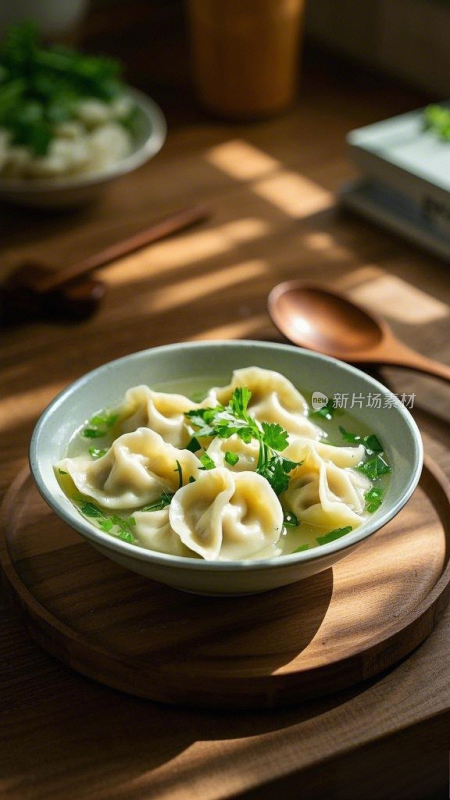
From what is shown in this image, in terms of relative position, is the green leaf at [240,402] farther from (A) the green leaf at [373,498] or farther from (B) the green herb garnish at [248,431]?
(A) the green leaf at [373,498]

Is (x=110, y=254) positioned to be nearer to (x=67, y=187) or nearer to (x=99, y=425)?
(x=67, y=187)

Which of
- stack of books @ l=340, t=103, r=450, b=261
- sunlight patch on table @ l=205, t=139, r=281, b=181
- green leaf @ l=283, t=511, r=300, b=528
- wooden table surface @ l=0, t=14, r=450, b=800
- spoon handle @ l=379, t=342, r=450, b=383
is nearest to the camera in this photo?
wooden table surface @ l=0, t=14, r=450, b=800

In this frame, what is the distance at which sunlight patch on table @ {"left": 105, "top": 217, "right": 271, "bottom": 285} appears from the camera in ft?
5.22

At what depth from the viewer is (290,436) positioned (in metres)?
1.03

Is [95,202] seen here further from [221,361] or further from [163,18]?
[163,18]

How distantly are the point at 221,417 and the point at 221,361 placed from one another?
155 mm

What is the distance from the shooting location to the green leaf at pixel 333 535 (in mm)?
902

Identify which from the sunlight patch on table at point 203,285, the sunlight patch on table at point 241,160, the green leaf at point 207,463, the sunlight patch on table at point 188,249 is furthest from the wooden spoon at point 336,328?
the sunlight patch on table at point 241,160

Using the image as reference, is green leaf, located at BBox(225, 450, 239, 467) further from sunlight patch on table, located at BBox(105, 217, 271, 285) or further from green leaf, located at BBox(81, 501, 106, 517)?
sunlight patch on table, located at BBox(105, 217, 271, 285)

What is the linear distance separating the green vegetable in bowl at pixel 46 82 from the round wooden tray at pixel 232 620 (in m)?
0.95

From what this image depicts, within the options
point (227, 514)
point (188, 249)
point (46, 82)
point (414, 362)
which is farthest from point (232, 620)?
point (46, 82)

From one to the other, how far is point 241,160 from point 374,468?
3.62 feet

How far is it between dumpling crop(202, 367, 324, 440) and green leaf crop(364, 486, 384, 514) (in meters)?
0.11

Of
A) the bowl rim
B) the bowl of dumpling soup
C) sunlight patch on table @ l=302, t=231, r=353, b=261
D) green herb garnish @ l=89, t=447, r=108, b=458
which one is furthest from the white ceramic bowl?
green herb garnish @ l=89, t=447, r=108, b=458
